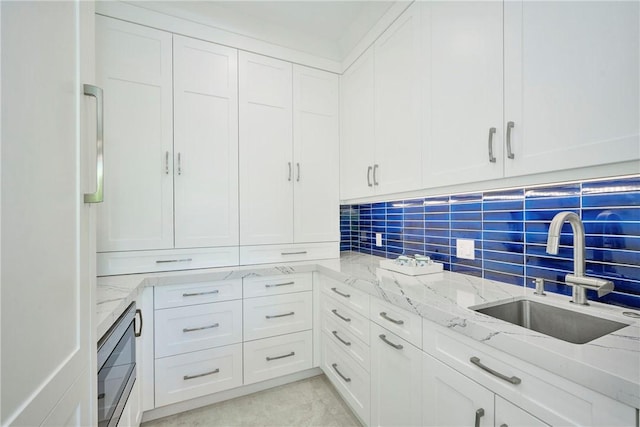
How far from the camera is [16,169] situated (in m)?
0.43

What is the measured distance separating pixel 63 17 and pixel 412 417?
5.60 feet

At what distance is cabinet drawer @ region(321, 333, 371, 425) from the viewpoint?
5.18 ft

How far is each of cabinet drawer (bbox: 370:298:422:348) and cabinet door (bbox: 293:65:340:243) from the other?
3.26ft

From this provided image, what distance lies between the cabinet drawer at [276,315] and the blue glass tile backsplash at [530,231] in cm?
→ 87

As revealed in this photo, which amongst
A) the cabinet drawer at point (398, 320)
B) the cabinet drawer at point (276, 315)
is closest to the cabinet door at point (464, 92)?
the cabinet drawer at point (398, 320)

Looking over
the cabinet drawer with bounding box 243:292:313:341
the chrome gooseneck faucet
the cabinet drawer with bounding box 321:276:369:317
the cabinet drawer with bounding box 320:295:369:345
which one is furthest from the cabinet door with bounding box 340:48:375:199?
the chrome gooseneck faucet

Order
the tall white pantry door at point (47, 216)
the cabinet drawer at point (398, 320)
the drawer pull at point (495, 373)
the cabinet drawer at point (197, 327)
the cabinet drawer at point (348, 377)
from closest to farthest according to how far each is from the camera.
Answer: the tall white pantry door at point (47, 216), the drawer pull at point (495, 373), the cabinet drawer at point (398, 320), the cabinet drawer at point (348, 377), the cabinet drawer at point (197, 327)

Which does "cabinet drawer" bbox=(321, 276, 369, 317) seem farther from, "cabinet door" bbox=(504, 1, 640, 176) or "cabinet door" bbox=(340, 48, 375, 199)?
"cabinet door" bbox=(504, 1, 640, 176)

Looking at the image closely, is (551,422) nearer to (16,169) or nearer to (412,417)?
(412,417)

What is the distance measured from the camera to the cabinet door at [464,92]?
119 centimetres

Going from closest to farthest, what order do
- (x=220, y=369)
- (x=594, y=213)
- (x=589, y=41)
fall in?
(x=589, y=41)
(x=594, y=213)
(x=220, y=369)

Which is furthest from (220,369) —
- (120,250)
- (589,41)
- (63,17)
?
(589,41)

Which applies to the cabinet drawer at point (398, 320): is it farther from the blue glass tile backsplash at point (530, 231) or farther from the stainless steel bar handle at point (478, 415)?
the blue glass tile backsplash at point (530, 231)

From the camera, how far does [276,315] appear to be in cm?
201
